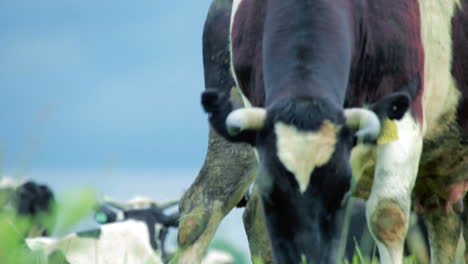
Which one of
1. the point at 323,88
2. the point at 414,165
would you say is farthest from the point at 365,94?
the point at 323,88

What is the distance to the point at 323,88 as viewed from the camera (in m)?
4.77

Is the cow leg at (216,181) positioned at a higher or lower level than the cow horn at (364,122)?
lower

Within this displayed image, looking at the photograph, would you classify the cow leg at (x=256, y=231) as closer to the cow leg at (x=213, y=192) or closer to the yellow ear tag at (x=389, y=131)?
the cow leg at (x=213, y=192)

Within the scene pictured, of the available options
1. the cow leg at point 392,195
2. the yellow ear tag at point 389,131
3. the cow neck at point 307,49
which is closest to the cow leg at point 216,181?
the cow neck at point 307,49

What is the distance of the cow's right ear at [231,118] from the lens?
15.3ft

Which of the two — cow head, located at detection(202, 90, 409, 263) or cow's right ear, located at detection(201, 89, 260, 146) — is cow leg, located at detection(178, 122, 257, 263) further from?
cow head, located at detection(202, 90, 409, 263)

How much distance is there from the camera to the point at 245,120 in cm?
466

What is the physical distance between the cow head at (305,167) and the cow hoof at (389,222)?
0.76m

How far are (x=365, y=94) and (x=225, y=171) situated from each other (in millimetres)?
1722

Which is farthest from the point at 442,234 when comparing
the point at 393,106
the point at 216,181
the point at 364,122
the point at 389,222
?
the point at 364,122

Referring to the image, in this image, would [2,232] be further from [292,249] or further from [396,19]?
[396,19]

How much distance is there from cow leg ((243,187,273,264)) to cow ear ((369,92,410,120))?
248 centimetres

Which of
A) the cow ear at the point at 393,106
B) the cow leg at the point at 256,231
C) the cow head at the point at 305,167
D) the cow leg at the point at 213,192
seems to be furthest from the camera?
the cow leg at the point at 256,231

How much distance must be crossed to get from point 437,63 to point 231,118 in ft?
7.90
